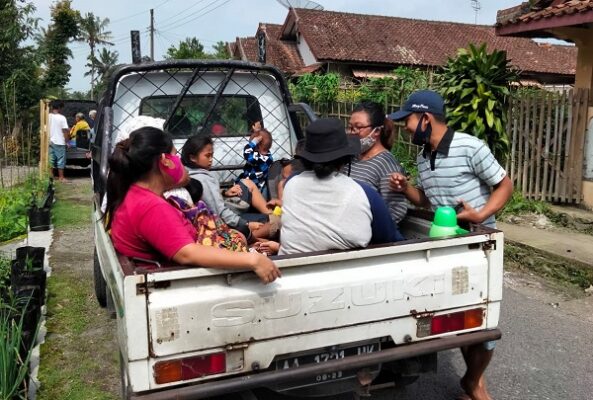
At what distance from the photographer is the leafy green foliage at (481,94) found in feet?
27.3

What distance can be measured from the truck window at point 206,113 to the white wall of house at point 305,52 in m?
26.0

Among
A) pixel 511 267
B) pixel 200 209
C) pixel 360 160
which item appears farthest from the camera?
pixel 511 267

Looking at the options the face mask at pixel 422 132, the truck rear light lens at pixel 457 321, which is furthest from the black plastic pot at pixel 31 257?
the truck rear light lens at pixel 457 321

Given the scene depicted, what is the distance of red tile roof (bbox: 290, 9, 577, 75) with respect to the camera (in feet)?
101

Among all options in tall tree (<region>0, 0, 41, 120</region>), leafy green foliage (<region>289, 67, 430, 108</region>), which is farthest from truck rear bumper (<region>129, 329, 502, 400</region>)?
tall tree (<region>0, 0, 41, 120</region>)

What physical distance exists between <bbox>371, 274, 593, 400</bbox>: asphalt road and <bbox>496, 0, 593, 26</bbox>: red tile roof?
441 centimetres

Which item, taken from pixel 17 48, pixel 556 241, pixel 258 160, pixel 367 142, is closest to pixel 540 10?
pixel 556 241

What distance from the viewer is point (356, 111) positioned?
13.4ft

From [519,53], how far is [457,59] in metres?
29.5

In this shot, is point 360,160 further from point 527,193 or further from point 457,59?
point 527,193

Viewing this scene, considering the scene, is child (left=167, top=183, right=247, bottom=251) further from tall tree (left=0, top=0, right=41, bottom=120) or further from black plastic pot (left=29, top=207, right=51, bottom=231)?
tall tree (left=0, top=0, right=41, bottom=120)

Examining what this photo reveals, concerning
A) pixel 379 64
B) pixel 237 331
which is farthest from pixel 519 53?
pixel 237 331

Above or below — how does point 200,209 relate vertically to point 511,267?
above

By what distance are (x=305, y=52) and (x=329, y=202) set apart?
31.1 metres
